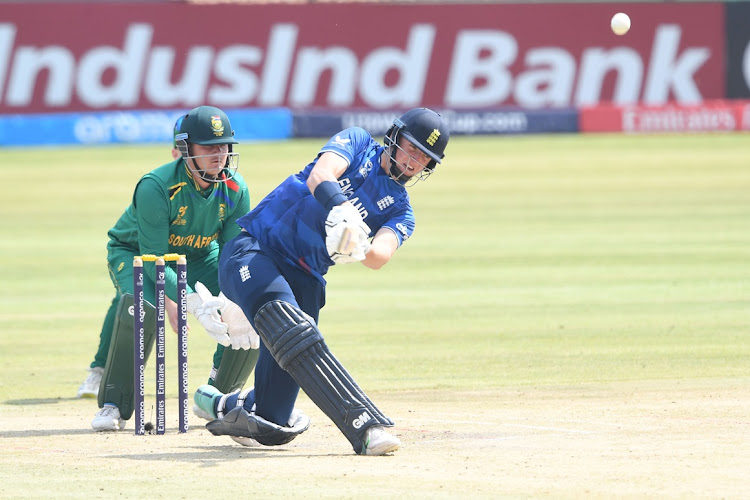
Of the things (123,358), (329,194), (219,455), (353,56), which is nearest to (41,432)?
(123,358)

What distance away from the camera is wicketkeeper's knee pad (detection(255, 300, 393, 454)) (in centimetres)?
672

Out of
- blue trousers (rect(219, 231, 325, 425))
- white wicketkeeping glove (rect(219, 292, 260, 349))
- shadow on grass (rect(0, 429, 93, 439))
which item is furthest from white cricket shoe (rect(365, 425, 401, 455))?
shadow on grass (rect(0, 429, 93, 439))

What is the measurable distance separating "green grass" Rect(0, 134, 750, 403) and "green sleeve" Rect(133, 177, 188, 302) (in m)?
1.82

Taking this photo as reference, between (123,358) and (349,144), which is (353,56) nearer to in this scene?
(123,358)

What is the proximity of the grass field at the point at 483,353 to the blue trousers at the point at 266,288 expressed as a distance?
0.27 metres

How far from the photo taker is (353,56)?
3525cm

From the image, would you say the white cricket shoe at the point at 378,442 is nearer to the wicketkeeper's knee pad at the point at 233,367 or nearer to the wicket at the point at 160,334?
the wicket at the point at 160,334

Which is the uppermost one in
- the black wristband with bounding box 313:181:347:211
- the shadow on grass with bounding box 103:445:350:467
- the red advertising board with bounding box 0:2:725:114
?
the red advertising board with bounding box 0:2:725:114

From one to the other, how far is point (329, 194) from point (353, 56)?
28.9 m

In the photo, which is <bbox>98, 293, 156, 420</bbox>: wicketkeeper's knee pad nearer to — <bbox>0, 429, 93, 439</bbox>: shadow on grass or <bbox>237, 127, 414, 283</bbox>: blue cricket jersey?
<bbox>0, 429, 93, 439</bbox>: shadow on grass

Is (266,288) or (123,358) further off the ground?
(266,288)

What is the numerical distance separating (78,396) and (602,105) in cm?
2803

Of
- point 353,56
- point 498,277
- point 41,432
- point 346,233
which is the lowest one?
point 41,432

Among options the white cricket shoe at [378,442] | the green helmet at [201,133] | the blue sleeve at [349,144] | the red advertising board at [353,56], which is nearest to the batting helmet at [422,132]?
the blue sleeve at [349,144]
